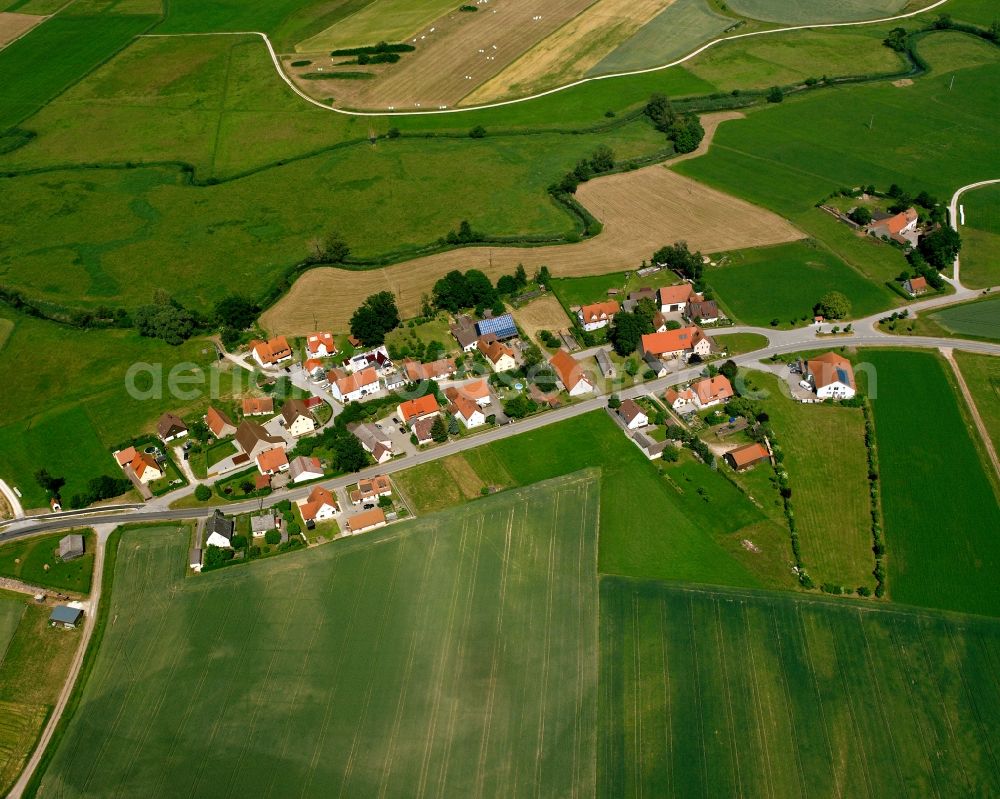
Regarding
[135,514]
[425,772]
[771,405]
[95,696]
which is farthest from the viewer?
[771,405]

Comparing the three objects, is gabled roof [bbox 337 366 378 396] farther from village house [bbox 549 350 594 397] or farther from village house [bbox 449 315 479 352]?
village house [bbox 549 350 594 397]

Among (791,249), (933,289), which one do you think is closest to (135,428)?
(791,249)

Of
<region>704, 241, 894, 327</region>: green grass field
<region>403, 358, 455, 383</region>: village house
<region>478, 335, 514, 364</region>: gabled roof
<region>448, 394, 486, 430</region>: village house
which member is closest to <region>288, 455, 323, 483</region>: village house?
<region>448, 394, 486, 430</region>: village house

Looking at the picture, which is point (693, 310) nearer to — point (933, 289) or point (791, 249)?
point (791, 249)

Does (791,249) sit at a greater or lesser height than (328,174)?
lesser

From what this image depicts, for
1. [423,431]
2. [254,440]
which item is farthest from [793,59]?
[254,440]

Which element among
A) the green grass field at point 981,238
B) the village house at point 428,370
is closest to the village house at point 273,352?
the village house at point 428,370

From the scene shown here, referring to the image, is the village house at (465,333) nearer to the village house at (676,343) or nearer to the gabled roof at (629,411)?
the village house at (676,343)

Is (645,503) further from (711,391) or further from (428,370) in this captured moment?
(428,370)
